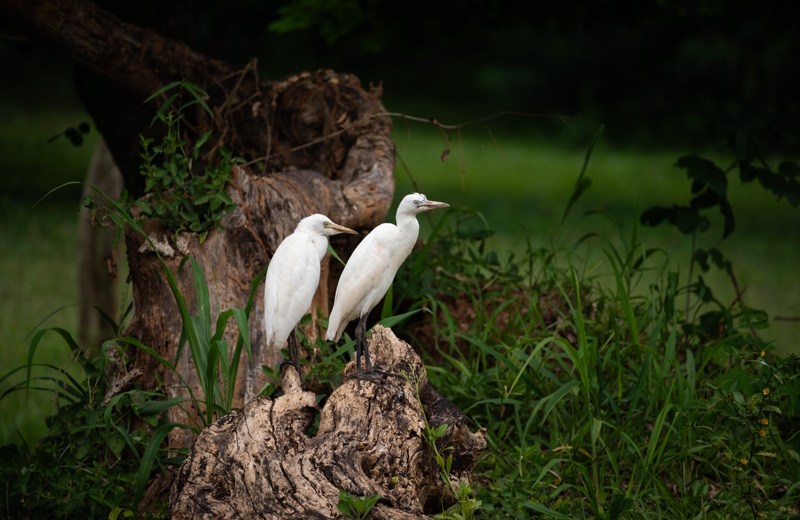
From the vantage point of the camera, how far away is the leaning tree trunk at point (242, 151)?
3.46m

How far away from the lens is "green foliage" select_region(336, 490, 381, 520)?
7.77 feet

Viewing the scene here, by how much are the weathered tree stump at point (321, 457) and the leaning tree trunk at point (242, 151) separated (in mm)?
625

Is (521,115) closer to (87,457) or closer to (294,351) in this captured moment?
(294,351)

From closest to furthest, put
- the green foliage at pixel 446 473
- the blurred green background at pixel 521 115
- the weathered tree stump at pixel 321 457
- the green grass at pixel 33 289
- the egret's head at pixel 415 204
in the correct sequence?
the weathered tree stump at pixel 321 457 < the green foliage at pixel 446 473 < the egret's head at pixel 415 204 < the green grass at pixel 33 289 < the blurred green background at pixel 521 115

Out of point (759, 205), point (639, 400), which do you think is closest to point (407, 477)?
point (639, 400)

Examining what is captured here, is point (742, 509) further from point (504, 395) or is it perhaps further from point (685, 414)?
point (504, 395)

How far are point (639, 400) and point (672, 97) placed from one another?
14.5m

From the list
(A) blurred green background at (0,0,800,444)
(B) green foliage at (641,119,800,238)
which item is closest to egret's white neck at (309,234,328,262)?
(A) blurred green background at (0,0,800,444)

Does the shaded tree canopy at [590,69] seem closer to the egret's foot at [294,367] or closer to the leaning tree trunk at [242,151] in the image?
the leaning tree trunk at [242,151]

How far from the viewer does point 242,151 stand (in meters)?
4.72

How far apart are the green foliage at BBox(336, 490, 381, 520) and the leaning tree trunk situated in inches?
38.5

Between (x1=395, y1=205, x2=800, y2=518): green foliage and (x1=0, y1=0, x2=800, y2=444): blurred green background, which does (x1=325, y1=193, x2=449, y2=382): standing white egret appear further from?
(x1=0, y1=0, x2=800, y2=444): blurred green background

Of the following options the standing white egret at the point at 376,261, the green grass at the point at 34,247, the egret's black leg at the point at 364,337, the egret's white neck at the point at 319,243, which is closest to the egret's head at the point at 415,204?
the standing white egret at the point at 376,261

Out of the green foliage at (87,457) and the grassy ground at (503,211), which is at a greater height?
the green foliage at (87,457)
